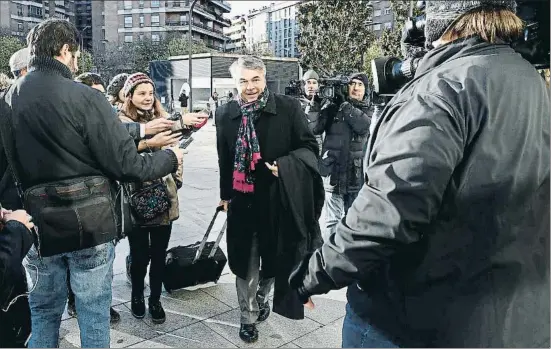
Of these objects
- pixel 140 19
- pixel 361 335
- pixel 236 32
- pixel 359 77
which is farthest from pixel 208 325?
pixel 236 32

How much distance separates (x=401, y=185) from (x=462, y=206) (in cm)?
19

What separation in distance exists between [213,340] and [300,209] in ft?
3.39

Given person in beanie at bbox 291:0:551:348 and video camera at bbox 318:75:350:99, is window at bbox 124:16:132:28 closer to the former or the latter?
video camera at bbox 318:75:350:99

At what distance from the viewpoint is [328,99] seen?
15.5ft

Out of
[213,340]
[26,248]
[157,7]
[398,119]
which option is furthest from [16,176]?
[157,7]

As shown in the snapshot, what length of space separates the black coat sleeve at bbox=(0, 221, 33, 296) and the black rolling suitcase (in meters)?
1.85

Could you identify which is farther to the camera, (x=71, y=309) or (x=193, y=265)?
(x=193, y=265)

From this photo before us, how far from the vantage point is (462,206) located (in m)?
1.25

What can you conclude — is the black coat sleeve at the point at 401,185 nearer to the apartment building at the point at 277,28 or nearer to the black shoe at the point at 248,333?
the black shoe at the point at 248,333

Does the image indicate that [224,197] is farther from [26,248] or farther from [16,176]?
[26,248]

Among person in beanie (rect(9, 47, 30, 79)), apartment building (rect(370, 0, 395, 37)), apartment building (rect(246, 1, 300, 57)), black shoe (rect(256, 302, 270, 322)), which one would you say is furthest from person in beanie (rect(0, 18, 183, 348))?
apartment building (rect(246, 1, 300, 57))

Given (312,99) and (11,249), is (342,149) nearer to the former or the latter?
(312,99)

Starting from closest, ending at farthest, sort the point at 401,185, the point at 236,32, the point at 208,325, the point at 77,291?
1. the point at 401,185
2. the point at 77,291
3. the point at 208,325
4. the point at 236,32

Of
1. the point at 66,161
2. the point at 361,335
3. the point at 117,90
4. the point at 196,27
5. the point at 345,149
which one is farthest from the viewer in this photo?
the point at 196,27
